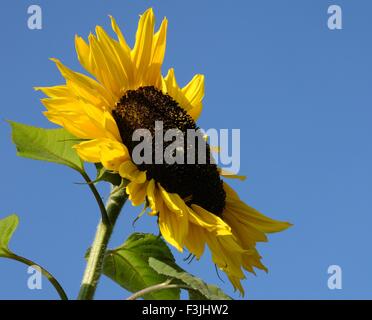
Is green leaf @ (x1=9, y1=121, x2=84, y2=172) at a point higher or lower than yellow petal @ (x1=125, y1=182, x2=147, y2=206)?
higher

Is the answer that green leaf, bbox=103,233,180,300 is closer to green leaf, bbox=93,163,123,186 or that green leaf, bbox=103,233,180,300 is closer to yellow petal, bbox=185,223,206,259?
yellow petal, bbox=185,223,206,259

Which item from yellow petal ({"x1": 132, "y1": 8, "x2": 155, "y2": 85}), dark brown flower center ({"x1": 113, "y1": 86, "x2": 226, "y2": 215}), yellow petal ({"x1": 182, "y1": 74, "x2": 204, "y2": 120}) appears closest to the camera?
dark brown flower center ({"x1": 113, "y1": 86, "x2": 226, "y2": 215})

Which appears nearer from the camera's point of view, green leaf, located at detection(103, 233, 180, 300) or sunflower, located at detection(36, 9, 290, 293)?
sunflower, located at detection(36, 9, 290, 293)

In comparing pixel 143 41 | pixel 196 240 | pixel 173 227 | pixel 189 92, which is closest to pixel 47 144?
pixel 173 227

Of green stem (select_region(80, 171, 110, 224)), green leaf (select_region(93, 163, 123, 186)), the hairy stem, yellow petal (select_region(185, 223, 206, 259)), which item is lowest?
the hairy stem

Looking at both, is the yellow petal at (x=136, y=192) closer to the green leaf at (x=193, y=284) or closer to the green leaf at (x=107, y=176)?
the green leaf at (x=107, y=176)

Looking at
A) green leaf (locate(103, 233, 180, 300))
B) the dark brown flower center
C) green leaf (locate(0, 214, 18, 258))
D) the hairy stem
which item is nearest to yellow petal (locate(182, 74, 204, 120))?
the dark brown flower center
